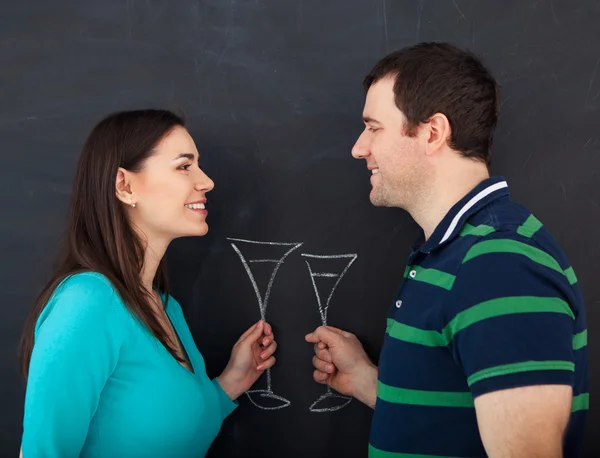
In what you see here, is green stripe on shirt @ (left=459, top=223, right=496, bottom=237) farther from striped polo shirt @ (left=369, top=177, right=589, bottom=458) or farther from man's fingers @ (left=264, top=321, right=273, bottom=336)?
man's fingers @ (left=264, top=321, right=273, bottom=336)

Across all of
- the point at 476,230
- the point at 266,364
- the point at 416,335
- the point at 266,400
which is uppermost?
the point at 476,230

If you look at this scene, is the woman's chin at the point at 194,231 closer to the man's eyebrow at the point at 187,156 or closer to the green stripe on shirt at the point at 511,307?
the man's eyebrow at the point at 187,156

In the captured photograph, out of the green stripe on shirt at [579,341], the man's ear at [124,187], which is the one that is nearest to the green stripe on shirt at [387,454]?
the green stripe on shirt at [579,341]

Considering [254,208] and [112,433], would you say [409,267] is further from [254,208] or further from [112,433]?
[112,433]

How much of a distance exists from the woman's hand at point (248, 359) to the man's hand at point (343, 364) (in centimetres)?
12

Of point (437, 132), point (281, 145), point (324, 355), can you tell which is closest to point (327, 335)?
point (324, 355)

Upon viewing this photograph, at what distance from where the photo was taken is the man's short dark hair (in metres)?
1.24

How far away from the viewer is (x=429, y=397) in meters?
1.12

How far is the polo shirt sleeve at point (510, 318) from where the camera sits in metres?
0.93

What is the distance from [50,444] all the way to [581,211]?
4.63ft

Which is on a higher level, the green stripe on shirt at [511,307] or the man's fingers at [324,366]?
the green stripe on shirt at [511,307]

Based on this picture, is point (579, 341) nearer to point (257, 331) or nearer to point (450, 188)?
point (450, 188)

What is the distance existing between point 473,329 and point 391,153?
1.54 ft

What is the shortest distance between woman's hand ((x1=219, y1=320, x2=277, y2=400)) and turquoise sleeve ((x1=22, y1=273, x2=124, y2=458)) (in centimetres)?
45
